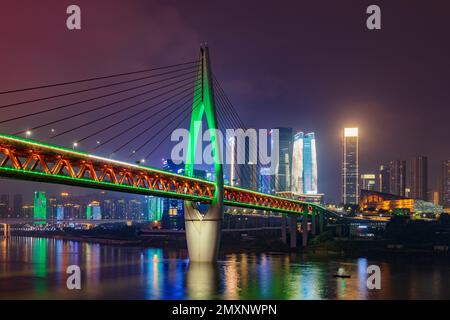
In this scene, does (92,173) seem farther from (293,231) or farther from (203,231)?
(293,231)

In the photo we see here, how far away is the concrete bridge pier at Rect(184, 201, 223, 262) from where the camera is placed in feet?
229

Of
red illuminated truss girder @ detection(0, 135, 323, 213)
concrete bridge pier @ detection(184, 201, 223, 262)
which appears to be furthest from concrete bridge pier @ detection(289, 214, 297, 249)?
concrete bridge pier @ detection(184, 201, 223, 262)

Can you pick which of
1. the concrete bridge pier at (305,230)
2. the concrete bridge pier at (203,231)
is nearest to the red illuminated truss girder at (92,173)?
the concrete bridge pier at (203,231)

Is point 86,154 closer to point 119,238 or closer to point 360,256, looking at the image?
point 360,256

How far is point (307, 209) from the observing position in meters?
118

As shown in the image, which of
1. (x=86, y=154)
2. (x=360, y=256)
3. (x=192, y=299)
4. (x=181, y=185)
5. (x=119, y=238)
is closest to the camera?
(x=192, y=299)

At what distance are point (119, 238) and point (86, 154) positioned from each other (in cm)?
12258

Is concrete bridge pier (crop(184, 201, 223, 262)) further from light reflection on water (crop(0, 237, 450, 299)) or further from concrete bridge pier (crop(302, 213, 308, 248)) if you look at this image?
concrete bridge pier (crop(302, 213, 308, 248))

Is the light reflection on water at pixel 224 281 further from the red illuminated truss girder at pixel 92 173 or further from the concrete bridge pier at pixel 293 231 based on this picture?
the concrete bridge pier at pixel 293 231

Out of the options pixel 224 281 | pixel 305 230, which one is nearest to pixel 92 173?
pixel 224 281

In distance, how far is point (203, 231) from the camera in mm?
70000

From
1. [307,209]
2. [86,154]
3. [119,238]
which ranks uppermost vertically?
[86,154]
